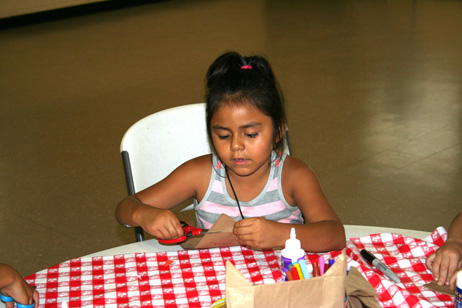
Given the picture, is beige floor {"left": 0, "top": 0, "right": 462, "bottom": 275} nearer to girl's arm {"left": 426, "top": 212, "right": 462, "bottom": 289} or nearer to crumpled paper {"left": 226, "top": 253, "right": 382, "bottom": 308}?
girl's arm {"left": 426, "top": 212, "right": 462, "bottom": 289}

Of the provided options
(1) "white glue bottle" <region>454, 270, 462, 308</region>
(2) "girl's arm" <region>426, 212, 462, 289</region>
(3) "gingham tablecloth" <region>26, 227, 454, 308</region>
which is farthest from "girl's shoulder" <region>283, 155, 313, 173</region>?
(1) "white glue bottle" <region>454, 270, 462, 308</region>

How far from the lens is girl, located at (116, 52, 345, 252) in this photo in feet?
4.59

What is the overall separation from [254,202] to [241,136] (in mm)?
245

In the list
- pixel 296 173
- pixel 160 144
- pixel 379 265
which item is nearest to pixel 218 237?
pixel 379 265

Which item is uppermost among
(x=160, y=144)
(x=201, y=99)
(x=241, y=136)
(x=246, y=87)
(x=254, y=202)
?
(x=246, y=87)

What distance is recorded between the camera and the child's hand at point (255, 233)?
1.29 meters

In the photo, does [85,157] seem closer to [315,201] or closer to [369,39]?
[315,201]

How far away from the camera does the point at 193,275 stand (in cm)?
125

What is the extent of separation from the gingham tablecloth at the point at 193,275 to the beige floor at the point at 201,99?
1643 mm

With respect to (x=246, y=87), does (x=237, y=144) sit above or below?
below

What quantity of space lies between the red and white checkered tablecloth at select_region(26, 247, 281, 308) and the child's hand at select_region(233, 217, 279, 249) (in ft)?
0.12

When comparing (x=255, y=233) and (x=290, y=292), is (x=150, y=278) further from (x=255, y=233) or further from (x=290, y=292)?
(x=290, y=292)

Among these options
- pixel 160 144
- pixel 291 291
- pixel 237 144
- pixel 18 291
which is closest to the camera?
pixel 291 291

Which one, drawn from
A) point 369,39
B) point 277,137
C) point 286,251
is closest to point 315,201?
point 277,137
